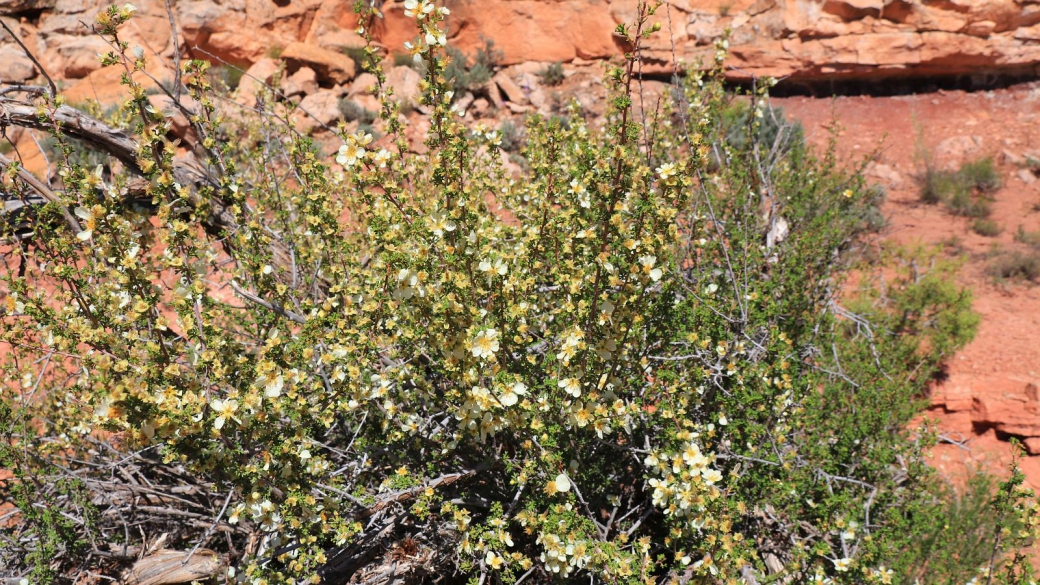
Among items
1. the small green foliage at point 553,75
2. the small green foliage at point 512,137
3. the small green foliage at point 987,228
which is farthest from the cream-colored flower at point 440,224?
the small green foliage at point 553,75

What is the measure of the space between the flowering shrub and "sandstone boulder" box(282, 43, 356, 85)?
704 cm

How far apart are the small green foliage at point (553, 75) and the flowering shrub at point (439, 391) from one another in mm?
7314

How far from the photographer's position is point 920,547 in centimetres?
351

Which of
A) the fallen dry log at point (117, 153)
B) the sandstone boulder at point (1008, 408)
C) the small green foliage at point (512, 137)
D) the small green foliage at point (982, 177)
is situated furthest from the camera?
the small green foliage at point (512, 137)

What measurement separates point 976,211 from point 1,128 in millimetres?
8815

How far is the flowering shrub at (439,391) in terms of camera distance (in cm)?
211

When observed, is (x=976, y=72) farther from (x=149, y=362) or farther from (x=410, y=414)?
(x=149, y=362)

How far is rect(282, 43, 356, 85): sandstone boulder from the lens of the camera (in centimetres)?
1011

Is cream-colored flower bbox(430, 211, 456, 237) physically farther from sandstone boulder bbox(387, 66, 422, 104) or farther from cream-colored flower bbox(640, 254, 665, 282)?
sandstone boulder bbox(387, 66, 422, 104)

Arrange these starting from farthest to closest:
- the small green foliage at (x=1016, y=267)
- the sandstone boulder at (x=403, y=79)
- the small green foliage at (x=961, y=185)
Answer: the sandstone boulder at (x=403, y=79) → the small green foliage at (x=961, y=185) → the small green foliage at (x=1016, y=267)

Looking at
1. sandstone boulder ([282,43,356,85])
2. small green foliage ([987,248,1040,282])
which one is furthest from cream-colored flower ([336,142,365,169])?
sandstone boulder ([282,43,356,85])

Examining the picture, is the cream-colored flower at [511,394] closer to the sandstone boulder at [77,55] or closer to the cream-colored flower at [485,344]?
the cream-colored flower at [485,344]

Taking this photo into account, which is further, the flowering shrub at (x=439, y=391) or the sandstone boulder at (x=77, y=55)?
the sandstone boulder at (x=77, y=55)

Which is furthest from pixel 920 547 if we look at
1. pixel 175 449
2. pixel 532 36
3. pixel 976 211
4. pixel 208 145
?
pixel 532 36
